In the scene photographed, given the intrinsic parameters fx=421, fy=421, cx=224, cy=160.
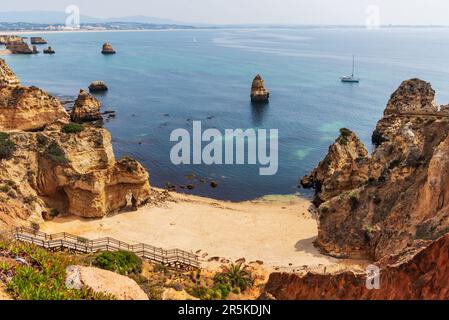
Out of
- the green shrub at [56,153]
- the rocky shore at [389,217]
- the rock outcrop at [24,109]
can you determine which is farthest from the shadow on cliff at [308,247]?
the rock outcrop at [24,109]

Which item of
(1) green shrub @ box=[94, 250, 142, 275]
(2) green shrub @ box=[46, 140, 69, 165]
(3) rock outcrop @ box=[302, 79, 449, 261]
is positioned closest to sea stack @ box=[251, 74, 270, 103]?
(3) rock outcrop @ box=[302, 79, 449, 261]

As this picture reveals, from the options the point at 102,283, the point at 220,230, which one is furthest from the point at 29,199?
the point at 102,283

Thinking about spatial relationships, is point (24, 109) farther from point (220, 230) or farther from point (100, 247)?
point (100, 247)

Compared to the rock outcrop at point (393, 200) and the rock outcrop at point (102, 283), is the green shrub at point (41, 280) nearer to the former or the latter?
the rock outcrop at point (102, 283)

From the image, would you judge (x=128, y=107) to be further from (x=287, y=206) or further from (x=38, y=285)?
(x=38, y=285)

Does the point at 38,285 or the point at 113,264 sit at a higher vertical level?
the point at 38,285

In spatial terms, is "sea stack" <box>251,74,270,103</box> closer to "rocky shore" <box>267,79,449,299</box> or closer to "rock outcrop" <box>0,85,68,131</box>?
"rocky shore" <box>267,79,449,299</box>

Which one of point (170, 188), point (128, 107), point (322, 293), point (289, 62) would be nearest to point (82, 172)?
point (170, 188)
